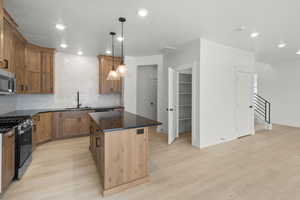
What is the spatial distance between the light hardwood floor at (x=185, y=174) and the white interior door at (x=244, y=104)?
0.81 meters

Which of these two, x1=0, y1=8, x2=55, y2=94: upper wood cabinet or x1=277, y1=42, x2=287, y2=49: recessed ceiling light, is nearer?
x1=0, y1=8, x2=55, y2=94: upper wood cabinet

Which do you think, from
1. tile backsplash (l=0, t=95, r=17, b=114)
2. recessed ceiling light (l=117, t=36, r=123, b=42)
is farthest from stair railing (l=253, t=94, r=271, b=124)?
tile backsplash (l=0, t=95, r=17, b=114)

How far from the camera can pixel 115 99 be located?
18.0ft

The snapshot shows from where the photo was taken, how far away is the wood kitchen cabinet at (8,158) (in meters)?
1.88

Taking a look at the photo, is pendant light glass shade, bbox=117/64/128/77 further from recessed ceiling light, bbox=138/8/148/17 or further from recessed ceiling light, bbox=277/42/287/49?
recessed ceiling light, bbox=277/42/287/49

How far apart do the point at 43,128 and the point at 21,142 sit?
63.5 inches

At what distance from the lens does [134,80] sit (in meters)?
5.20

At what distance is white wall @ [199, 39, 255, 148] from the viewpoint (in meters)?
3.56

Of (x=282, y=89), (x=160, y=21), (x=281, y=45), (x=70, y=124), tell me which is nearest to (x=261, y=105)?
(x=282, y=89)

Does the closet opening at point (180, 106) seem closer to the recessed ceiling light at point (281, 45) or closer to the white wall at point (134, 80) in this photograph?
the white wall at point (134, 80)

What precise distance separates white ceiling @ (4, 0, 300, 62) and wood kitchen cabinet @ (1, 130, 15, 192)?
77.3 inches

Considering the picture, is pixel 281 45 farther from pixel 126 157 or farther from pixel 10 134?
pixel 10 134

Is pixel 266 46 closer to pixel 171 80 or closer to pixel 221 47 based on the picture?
pixel 221 47

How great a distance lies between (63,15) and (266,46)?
16.7 ft
